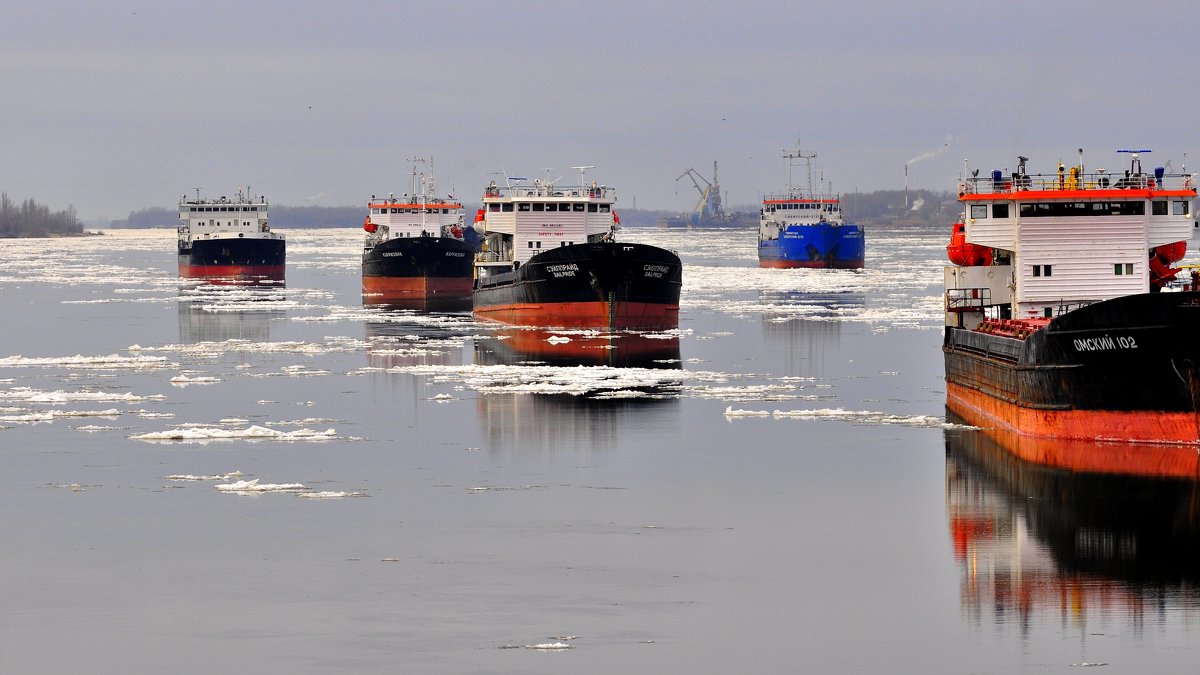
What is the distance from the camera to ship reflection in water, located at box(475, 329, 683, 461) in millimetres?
31328

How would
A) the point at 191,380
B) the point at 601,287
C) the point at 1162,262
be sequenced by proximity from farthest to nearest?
the point at 601,287
the point at 191,380
the point at 1162,262

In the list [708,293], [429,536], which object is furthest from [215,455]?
[708,293]

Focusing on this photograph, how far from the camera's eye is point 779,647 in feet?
55.6

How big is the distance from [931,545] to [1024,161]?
14274 mm

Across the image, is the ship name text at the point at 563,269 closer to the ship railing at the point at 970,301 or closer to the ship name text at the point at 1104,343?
the ship railing at the point at 970,301

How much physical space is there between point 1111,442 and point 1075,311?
237cm

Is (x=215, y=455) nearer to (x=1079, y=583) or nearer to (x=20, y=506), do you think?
(x=20, y=506)

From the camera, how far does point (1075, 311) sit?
27.1 metres

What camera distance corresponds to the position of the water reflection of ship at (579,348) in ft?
154

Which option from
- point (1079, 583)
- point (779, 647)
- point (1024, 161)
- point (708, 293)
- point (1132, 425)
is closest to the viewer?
point (779, 647)

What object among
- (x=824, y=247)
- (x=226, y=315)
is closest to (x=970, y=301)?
(x=226, y=315)

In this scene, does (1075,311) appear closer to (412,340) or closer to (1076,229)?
(1076,229)

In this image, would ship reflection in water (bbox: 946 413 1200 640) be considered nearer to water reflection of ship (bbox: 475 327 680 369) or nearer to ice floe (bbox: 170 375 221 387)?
water reflection of ship (bbox: 475 327 680 369)

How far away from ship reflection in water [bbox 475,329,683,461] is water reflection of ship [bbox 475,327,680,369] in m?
0.03
